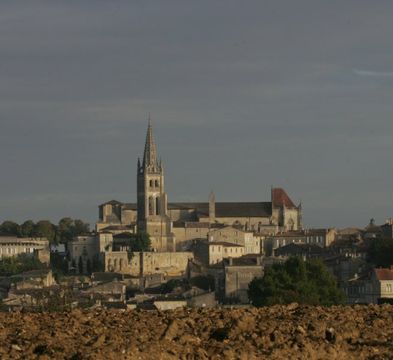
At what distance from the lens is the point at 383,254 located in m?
129

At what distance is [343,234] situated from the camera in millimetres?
169500

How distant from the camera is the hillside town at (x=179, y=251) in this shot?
114500mm

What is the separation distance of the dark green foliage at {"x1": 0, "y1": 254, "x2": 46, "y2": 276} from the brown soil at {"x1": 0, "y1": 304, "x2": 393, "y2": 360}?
120m

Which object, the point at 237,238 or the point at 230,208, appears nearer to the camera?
the point at 237,238

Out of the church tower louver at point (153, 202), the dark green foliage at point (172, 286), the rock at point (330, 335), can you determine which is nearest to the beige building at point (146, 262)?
the church tower louver at point (153, 202)

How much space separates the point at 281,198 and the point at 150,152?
45.2 feet

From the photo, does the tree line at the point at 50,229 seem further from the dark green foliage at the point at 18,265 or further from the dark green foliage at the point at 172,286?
the dark green foliage at the point at 172,286

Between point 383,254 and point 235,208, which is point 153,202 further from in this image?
point 383,254

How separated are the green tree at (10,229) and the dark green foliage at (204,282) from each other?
43.7m

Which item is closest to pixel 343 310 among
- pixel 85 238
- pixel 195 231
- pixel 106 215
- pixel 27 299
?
pixel 27 299

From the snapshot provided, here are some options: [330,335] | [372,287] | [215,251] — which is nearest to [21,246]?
[215,251]

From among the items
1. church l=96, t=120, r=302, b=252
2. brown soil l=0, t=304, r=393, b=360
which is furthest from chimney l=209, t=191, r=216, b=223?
brown soil l=0, t=304, r=393, b=360

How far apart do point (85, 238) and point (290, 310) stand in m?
127

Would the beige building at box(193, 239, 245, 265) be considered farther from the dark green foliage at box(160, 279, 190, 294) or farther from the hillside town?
the dark green foliage at box(160, 279, 190, 294)
